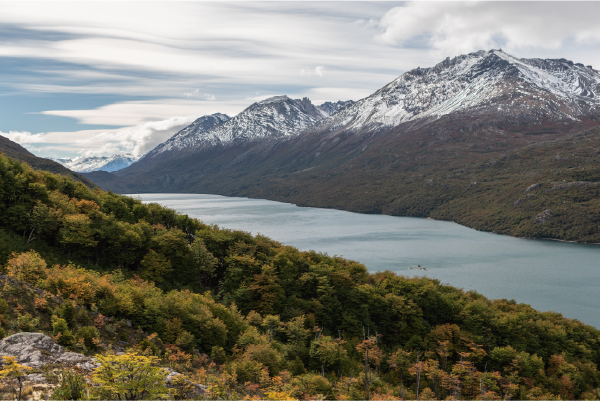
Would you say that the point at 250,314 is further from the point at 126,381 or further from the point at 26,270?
the point at 126,381

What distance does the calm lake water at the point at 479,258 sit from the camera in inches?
3452

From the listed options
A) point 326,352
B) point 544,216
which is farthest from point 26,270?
point 544,216

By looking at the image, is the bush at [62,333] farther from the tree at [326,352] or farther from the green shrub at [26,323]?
the tree at [326,352]

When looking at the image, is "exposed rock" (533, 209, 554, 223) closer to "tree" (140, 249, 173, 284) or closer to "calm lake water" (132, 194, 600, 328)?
"calm lake water" (132, 194, 600, 328)

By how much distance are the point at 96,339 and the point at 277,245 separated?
41.2 metres

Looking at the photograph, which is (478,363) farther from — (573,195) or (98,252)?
(573,195)

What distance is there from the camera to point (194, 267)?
145 ft

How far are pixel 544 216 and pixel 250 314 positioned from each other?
7694 inches

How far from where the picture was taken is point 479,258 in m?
124

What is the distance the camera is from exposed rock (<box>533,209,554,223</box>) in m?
185

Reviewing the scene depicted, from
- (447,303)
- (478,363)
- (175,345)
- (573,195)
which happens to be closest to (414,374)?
(478,363)

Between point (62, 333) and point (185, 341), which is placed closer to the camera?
point (62, 333)

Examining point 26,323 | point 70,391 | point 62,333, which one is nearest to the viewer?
point 70,391

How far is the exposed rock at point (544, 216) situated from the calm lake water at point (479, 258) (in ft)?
67.8
